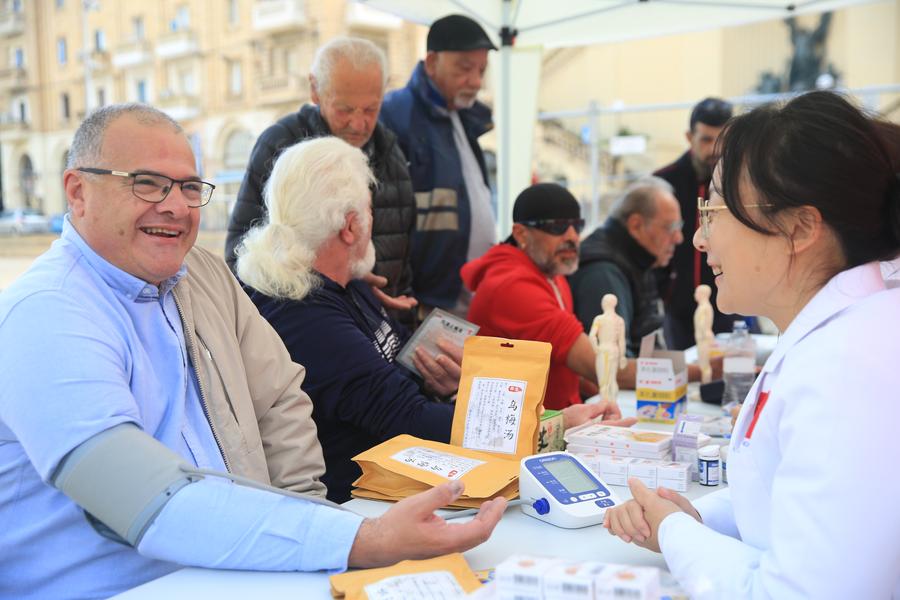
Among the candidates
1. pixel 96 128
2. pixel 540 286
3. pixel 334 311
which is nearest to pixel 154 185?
pixel 96 128

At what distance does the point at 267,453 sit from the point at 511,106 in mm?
3373

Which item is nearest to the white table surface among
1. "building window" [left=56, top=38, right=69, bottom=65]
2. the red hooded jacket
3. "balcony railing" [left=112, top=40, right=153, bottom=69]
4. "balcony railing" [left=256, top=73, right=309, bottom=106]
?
the red hooded jacket

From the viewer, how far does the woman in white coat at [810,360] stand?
0.93 meters

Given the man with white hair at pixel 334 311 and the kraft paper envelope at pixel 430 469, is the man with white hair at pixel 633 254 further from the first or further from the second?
the kraft paper envelope at pixel 430 469

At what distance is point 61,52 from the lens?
1459 cm

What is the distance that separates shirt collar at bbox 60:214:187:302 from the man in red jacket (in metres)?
1.64

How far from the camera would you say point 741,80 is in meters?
21.1

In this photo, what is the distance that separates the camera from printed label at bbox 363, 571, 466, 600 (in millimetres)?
1161

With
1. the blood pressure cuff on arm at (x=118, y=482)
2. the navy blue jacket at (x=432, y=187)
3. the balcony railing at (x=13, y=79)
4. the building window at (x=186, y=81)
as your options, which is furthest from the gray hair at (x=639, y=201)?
the building window at (x=186, y=81)

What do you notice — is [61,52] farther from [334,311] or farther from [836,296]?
[836,296]

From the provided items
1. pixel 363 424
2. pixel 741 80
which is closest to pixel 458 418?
pixel 363 424

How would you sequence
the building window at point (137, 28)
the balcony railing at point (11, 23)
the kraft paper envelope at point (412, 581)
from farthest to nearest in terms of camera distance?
the building window at point (137, 28) → the balcony railing at point (11, 23) → the kraft paper envelope at point (412, 581)

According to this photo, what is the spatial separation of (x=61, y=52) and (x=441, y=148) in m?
13.5

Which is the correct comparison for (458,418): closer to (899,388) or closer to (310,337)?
(310,337)
